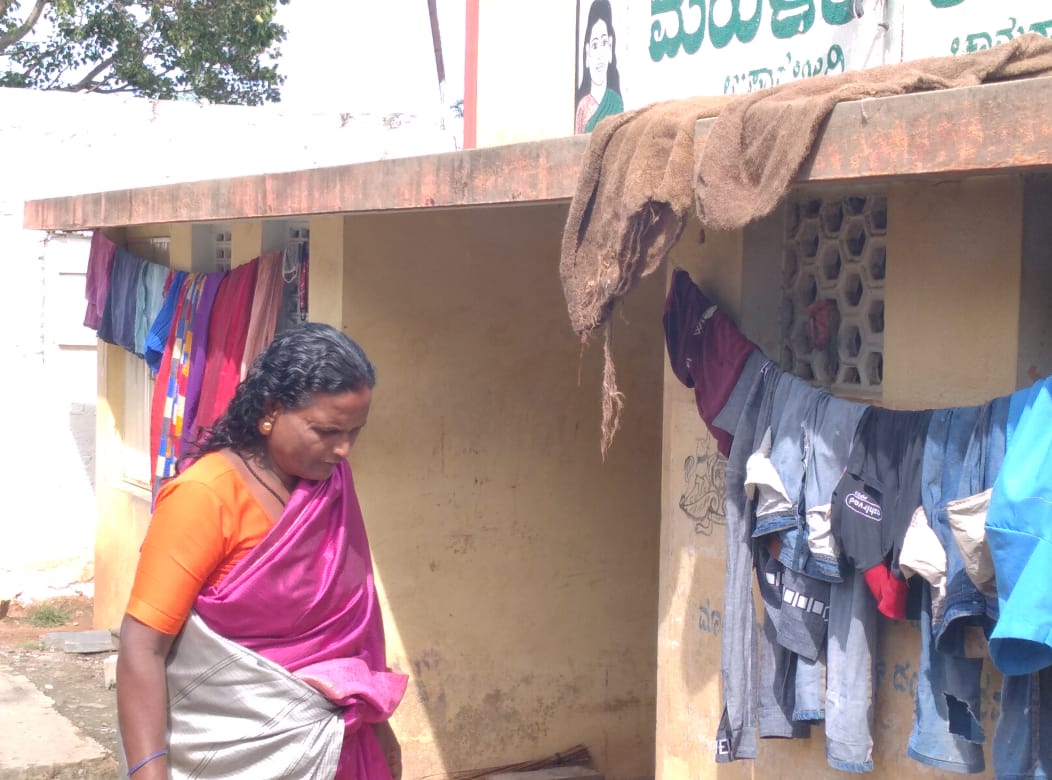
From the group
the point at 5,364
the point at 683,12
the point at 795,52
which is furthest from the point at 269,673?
the point at 5,364

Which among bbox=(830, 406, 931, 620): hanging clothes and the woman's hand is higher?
bbox=(830, 406, 931, 620): hanging clothes

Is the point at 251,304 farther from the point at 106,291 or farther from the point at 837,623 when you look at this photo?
the point at 837,623

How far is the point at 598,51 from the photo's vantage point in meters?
6.46

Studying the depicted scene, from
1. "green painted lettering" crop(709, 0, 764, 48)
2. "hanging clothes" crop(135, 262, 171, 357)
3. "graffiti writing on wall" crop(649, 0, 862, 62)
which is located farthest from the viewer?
"hanging clothes" crop(135, 262, 171, 357)

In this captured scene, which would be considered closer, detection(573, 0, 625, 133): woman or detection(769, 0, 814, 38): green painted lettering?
detection(769, 0, 814, 38): green painted lettering

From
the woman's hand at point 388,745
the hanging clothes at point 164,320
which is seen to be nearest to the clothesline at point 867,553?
the woman's hand at point 388,745

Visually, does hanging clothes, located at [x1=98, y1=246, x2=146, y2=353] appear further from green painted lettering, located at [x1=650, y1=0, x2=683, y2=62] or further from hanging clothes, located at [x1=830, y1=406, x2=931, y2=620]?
hanging clothes, located at [x1=830, y1=406, x2=931, y2=620]

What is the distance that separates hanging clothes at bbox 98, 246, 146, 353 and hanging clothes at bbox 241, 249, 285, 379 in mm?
1832

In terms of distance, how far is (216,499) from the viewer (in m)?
2.53

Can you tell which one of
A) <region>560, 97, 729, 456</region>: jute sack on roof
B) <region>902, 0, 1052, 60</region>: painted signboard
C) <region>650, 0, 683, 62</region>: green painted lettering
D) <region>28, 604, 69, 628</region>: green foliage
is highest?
<region>650, 0, 683, 62</region>: green painted lettering

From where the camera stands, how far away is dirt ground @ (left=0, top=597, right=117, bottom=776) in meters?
6.71

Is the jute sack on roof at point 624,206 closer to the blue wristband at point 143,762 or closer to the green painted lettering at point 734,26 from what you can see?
the blue wristband at point 143,762

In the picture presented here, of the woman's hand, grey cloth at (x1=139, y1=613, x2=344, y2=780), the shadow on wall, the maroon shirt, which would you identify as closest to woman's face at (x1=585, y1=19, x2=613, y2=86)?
the maroon shirt

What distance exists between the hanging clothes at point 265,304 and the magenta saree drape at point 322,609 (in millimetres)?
3221
